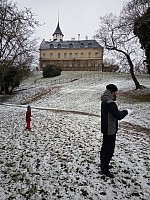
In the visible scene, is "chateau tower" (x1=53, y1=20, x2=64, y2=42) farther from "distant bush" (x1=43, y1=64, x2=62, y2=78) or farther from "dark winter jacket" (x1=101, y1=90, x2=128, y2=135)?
"dark winter jacket" (x1=101, y1=90, x2=128, y2=135)

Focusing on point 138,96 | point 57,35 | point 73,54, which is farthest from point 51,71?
point 57,35

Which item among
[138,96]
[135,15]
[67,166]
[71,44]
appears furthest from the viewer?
[71,44]

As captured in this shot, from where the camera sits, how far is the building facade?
227 feet

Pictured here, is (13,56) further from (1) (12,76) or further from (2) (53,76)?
(2) (53,76)

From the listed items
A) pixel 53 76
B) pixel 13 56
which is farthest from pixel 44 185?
pixel 53 76

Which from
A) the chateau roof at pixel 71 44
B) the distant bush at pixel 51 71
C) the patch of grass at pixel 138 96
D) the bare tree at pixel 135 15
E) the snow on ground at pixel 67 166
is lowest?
the snow on ground at pixel 67 166

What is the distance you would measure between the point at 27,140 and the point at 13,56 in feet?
54.5

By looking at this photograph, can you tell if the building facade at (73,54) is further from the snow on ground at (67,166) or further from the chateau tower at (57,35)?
the snow on ground at (67,166)

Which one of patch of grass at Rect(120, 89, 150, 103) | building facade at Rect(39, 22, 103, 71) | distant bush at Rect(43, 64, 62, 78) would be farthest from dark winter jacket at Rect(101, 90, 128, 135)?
building facade at Rect(39, 22, 103, 71)

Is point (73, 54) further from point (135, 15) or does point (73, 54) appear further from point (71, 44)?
point (135, 15)

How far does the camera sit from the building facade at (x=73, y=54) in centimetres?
6906

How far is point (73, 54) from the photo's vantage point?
72188 mm

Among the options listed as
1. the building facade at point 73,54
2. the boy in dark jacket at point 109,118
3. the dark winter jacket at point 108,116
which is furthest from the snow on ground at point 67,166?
the building facade at point 73,54

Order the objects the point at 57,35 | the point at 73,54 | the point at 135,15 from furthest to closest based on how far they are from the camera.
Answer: the point at 57,35 < the point at 73,54 < the point at 135,15
